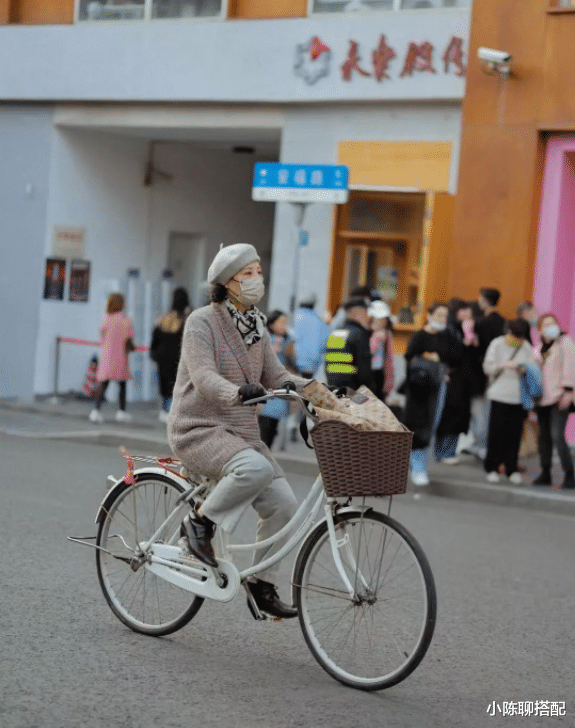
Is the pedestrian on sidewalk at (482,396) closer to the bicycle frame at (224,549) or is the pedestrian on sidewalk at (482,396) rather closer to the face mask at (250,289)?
the bicycle frame at (224,549)

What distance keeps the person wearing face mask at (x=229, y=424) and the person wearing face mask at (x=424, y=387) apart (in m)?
7.16

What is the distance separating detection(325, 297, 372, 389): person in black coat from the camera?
13.0 m

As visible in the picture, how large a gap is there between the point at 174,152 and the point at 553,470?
9.76m

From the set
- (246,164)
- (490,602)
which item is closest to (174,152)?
(246,164)

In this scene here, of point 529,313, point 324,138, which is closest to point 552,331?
point 529,313

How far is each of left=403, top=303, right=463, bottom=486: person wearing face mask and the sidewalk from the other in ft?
1.14

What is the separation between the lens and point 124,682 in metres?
5.55

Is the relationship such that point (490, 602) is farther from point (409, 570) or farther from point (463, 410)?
point (463, 410)

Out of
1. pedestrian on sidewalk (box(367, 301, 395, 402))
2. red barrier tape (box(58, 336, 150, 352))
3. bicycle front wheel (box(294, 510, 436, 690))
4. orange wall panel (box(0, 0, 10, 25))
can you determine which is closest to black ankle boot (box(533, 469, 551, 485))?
pedestrian on sidewalk (box(367, 301, 395, 402))

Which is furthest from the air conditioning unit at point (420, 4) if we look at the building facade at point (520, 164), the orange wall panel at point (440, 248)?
the orange wall panel at point (440, 248)

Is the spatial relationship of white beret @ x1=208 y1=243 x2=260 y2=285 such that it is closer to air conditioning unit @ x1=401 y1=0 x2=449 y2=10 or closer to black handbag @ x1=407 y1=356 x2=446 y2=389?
black handbag @ x1=407 y1=356 x2=446 y2=389

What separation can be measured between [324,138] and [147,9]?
3434mm

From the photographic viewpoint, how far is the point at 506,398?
45.7 feet

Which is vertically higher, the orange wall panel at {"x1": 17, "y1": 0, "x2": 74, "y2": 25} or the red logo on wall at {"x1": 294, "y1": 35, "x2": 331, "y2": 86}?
the orange wall panel at {"x1": 17, "y1": 0, "x2": 74, "y2": 25}
